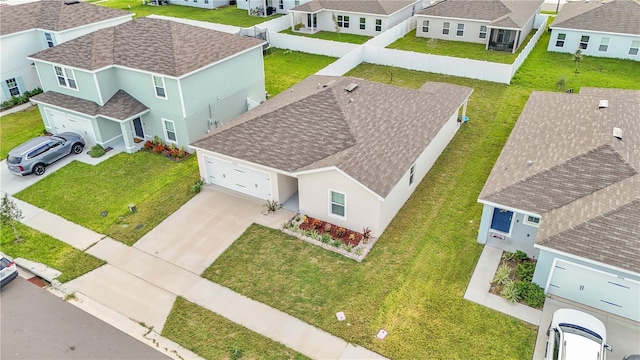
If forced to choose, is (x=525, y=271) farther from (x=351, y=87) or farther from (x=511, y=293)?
(x=351, y=87)

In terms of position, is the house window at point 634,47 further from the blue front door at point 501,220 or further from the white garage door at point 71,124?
the white garage door at point 71,124

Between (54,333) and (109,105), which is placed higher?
(109,105)

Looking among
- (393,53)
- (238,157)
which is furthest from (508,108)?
(238,157)

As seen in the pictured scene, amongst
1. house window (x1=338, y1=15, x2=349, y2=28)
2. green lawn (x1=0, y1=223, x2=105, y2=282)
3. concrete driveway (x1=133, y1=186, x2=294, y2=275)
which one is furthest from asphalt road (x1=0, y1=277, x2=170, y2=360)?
house window (x1=338, y1=15, x2=349, y2=28)

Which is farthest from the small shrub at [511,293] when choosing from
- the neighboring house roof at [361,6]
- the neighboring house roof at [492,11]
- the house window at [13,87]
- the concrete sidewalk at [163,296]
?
the house window at [13,87]

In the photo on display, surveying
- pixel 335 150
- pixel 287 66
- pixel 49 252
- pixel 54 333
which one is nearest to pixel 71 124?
pixel 49 252

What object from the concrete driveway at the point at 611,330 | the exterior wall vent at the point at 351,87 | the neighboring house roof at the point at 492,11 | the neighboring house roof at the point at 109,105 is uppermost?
the neighboring house roof at the point at 492,11
